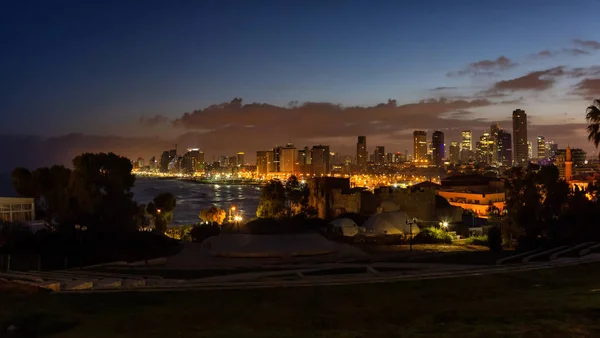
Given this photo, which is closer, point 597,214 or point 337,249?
point 597,214

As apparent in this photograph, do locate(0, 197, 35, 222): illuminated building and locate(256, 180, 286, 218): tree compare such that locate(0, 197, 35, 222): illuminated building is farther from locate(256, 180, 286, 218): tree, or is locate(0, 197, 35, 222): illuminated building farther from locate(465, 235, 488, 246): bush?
locate(465, 235, 488, 246): bush

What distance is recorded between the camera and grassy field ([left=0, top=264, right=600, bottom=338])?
856 cm

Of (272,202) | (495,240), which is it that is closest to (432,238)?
(495,240)

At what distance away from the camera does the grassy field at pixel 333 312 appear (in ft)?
28.1

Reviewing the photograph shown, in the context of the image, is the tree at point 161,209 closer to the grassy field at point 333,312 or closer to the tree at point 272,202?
the tree at point 272,202

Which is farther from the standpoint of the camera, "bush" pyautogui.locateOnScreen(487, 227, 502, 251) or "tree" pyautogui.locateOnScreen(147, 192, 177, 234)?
"tree" pyautogui.locateOnScreen(147, 192, 177, 234)

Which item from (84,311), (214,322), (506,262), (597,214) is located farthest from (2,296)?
(597,214)

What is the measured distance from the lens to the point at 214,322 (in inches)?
369

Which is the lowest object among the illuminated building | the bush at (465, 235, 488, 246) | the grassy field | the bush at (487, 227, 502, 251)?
the bush at (465, 235, 488, 246)

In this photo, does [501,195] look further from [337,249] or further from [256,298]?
[256,298]

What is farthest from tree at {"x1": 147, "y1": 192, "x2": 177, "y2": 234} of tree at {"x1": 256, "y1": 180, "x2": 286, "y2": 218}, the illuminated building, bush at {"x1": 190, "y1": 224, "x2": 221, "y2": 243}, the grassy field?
the grassy field

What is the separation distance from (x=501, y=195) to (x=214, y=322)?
235ft

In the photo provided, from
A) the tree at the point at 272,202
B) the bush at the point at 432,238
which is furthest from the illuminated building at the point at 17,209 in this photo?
the bush at the point at 432,238

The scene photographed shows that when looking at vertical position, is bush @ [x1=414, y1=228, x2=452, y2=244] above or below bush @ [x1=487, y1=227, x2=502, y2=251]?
below
